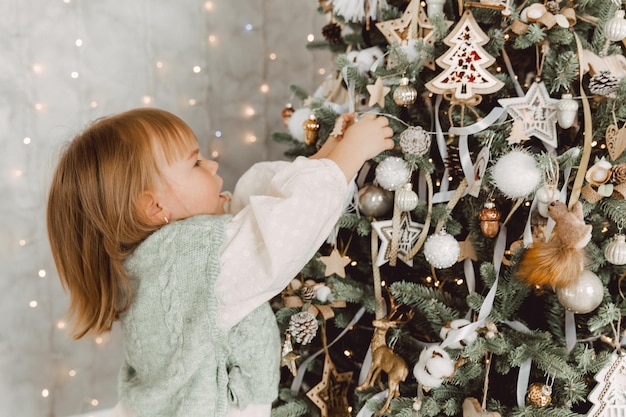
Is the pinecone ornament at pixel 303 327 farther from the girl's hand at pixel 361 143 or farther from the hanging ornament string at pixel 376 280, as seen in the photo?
the girl's hand at pixel 361 143

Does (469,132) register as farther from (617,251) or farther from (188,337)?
(188,337)

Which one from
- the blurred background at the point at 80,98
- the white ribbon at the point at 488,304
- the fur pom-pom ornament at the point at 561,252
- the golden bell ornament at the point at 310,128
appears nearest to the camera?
the fur pom-pom ornament at the point at 561,252

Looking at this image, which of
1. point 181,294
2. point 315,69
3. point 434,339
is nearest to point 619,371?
point 434,339

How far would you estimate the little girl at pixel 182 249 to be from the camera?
95cm

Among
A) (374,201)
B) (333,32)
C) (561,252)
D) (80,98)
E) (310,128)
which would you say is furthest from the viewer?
(80,98)

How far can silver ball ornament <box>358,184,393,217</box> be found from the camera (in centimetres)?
105

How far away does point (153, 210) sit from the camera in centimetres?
107

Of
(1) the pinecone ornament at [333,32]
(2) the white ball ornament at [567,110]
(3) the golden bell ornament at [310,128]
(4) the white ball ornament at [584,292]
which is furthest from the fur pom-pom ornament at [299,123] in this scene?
(4) the white ball ornament at [584,292]

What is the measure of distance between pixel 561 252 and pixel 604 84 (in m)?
0.28

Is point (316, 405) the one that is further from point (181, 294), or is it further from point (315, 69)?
point (315, 69)

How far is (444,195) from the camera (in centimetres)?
100

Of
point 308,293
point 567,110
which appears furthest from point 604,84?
point 308,293

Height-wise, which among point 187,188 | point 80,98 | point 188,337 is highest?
point 80,98

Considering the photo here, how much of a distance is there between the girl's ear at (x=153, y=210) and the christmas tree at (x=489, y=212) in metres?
0.31
